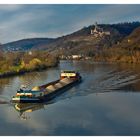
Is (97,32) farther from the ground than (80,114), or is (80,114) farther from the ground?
(97,32)

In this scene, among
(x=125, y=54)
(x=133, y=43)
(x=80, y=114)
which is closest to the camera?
(x=80, y=114)

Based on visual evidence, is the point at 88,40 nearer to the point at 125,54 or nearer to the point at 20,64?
the point at 125,54

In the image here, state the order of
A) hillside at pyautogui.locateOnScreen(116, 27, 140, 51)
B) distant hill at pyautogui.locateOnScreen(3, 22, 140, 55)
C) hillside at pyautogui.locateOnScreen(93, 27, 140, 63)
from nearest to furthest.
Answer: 1. hillside at pyautogui.locateOnScreen(93, 27, 140, 63)
2. hillside at pyautogui.locateOnScreen(116, 27, 140, 51)
3. distant hill at pyautogui.locateOnScreen(3, 22, 140, 55)

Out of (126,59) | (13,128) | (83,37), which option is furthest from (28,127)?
(83,37)

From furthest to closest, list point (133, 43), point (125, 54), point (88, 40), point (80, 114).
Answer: point (88, 40) → point (133, 43) → point (125, 54) → point (80, 114)

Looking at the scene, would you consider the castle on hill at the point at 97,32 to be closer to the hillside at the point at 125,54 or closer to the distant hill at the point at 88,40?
the distant hill at the point at 88,40

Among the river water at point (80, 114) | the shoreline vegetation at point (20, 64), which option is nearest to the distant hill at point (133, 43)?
the shoreline vegetation at point (20, 64)

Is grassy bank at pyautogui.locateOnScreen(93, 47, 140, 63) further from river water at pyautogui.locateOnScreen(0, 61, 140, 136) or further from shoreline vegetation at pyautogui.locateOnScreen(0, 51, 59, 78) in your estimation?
river water at pyautogui.locateOnScreen(0, 61, 140, 136)

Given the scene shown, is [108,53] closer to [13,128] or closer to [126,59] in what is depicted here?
[126,59]

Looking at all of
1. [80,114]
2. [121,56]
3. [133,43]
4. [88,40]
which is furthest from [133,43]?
[80,114]

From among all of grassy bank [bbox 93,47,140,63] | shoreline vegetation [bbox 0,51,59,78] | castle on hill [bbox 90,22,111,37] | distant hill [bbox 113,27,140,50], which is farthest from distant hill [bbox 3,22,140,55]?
shoreline vegetation [bbox 0,51,59,78]

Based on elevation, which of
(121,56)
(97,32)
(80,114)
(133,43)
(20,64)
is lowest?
(80,114)

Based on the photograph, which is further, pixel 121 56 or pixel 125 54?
pixel 121 56
